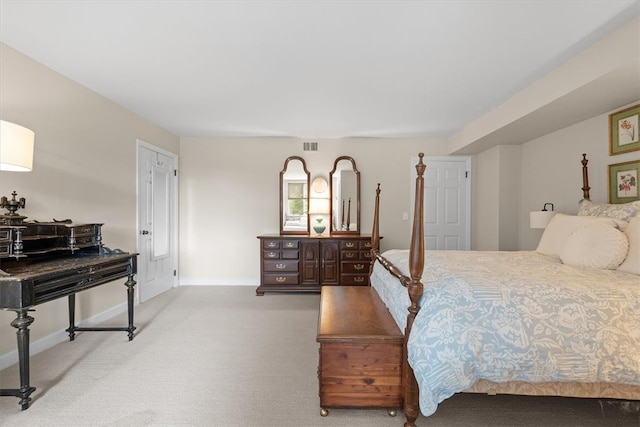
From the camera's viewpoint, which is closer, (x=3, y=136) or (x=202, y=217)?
(x=3, y=136)

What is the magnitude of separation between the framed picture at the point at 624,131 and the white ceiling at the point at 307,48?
33.9 inches

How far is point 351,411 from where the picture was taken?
189cm

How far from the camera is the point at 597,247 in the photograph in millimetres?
2119

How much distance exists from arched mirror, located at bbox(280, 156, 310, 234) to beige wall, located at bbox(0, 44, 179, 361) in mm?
2106

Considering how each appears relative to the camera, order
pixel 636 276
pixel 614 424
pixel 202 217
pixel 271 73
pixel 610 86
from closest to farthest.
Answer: pixel 614 424 → pixel 636 276 → pixel 610 86 → pixel 271 73 → pixel 202 217

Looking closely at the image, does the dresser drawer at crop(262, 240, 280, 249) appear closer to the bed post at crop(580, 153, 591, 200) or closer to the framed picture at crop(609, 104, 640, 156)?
the bed post at crop(580, 153, 591, 200)

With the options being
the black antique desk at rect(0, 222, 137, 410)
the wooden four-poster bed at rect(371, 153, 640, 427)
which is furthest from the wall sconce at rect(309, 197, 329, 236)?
the wooden four-poster bed at rect(371, 153, 640, 427)

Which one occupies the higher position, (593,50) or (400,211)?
(593,50)

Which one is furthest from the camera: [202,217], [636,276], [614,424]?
[202,217]

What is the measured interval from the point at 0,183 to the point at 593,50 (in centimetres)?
457

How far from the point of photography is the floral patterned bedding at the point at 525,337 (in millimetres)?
1520

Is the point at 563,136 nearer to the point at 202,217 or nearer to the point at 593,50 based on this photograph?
the point at 593,50

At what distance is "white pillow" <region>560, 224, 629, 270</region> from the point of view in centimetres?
204

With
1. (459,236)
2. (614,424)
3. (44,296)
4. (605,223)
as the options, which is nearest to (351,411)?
(614,424)
